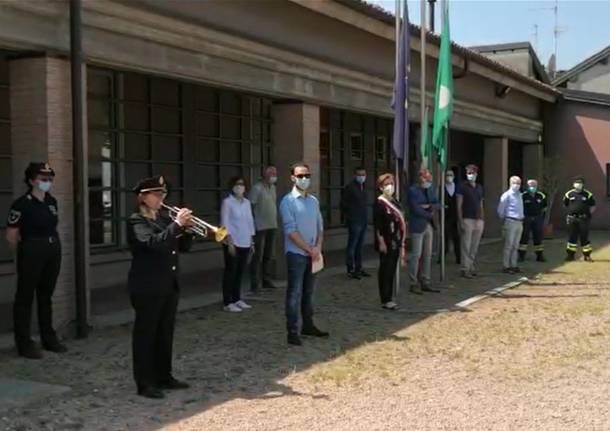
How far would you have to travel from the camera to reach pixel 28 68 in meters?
7.91

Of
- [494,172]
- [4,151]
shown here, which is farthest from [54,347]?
[494,172]

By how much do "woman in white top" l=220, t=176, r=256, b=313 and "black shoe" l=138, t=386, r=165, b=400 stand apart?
12.3ft

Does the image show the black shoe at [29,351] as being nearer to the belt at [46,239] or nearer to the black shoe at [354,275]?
the belt at [46,239]

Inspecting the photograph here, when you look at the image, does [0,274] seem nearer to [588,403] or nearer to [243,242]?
[243,242]

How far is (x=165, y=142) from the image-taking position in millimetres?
12727

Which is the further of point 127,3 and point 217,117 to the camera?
point 217,117

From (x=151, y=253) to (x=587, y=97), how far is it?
22011 millimetres

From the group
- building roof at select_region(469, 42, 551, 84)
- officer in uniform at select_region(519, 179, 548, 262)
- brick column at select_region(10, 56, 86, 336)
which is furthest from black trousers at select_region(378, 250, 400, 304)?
building roof at select_region(469, 42, 551, 84)

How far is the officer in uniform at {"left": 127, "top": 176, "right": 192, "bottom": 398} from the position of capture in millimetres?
5727

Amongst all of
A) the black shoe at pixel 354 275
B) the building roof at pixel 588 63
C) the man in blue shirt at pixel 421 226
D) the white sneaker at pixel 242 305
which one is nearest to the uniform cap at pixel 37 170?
the white sneaker at pixel 242 305

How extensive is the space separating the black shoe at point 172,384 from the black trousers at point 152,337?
0.03 meters

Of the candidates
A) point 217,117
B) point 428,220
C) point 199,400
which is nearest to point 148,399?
point 199,400

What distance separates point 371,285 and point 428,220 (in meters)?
1.69

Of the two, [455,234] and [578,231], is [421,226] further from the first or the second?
[578,231]
